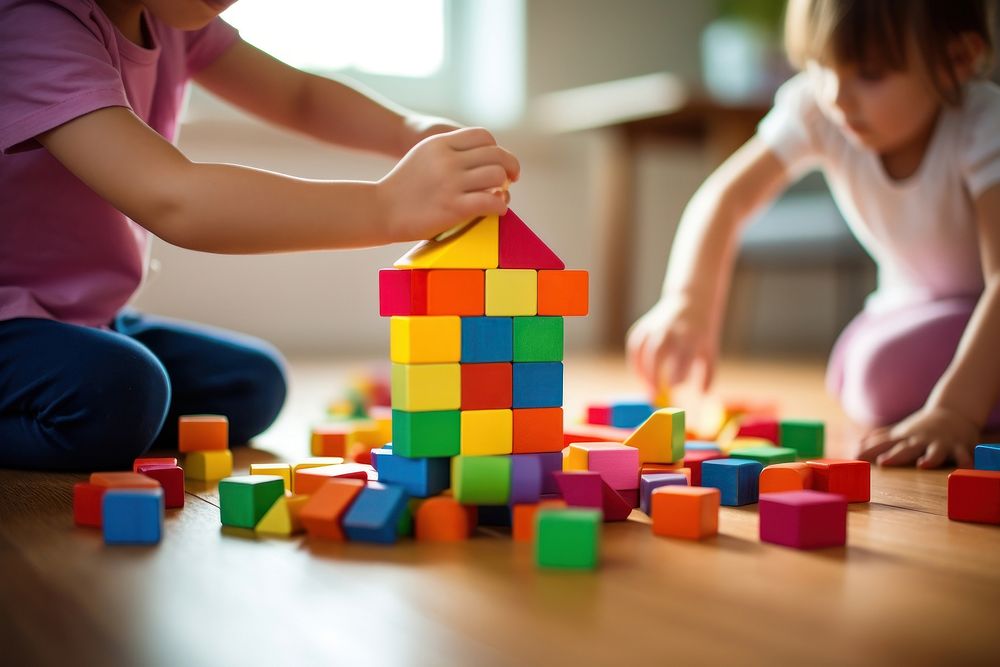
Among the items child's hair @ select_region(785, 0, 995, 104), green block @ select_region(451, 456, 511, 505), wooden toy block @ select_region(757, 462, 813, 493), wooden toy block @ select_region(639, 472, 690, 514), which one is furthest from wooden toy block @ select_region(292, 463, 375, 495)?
child's hair @ select_region(785, 0, 995, 104)

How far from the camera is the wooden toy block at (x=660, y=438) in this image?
96 cm

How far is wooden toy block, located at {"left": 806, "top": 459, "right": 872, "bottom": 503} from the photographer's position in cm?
93

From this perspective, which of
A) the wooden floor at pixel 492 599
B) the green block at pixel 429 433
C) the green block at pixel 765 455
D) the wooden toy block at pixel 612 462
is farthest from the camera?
the green block at pixel 765 455

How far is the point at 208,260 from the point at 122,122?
1952 mm

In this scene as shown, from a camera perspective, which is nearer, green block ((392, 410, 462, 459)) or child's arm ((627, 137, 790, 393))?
green block ((392, 410, 462, 459))

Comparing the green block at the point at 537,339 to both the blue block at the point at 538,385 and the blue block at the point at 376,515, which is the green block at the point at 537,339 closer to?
the blue block at the point at 538,385

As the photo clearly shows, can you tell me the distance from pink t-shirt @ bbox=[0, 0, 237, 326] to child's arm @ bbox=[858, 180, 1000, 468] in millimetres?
904

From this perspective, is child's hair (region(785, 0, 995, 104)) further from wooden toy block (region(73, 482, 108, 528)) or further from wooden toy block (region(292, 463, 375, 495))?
wooden toy block (region(73, 482, 108, 528))

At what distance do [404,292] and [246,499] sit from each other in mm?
209

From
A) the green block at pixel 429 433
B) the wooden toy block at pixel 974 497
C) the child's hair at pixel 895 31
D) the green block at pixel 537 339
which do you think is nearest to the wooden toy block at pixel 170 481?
the green block at pixel 429 433

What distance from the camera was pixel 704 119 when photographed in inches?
116

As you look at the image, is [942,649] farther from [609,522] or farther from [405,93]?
[405,93]

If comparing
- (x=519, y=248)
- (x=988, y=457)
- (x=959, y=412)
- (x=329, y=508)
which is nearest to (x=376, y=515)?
(x=329, y=508)

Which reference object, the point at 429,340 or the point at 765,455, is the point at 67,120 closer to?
the point at 429,340
